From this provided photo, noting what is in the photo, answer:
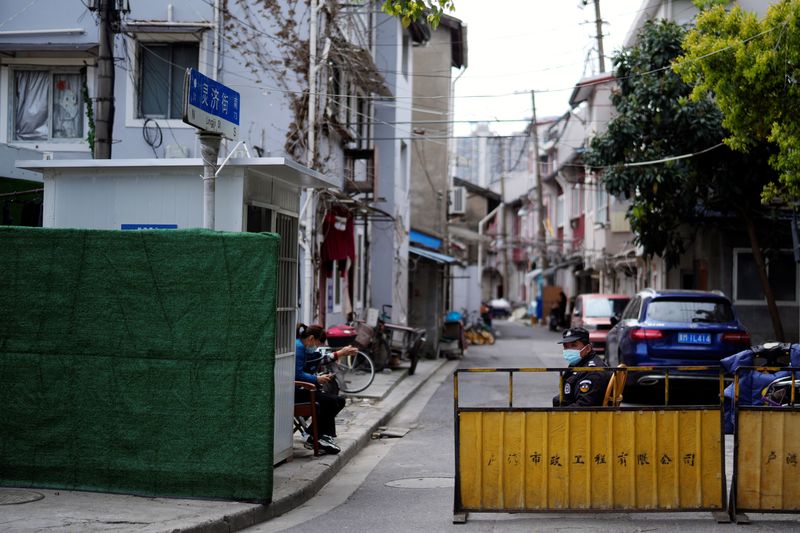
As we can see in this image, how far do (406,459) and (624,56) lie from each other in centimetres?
1514

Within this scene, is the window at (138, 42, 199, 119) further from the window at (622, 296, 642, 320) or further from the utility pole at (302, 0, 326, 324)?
the window at (622, 296, 642, 320)

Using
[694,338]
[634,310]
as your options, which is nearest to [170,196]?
[694,338]

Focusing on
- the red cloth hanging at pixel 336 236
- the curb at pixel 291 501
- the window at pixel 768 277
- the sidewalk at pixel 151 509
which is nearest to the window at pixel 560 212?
the window at pixel 768 277

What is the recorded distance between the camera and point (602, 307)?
Answer: 89.4 feet

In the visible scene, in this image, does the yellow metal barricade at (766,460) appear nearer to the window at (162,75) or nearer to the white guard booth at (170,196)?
the white guard booth at (170,196)

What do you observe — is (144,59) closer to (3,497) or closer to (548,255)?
(3,497)

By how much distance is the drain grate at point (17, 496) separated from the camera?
7891 millimetres

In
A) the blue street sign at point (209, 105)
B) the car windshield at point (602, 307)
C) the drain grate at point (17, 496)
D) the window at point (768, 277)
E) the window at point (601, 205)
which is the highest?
the window at point (601, 205)

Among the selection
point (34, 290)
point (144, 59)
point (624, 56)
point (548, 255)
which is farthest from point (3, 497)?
point (548, 255)

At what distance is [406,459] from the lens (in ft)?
38.6

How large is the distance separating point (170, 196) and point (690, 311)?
9380 mm

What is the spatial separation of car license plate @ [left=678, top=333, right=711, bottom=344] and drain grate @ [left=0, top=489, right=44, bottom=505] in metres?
10.4

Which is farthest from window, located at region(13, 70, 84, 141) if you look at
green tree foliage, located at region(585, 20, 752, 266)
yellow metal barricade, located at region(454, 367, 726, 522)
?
yellow metal barricade, located at region(454, 367, 726, 522)

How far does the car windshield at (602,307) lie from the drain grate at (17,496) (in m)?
20.3
